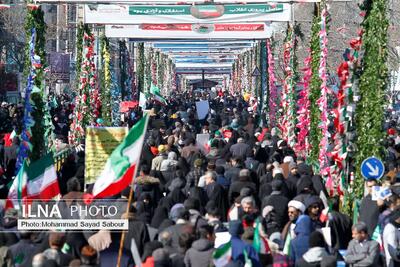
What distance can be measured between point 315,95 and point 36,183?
15203 mm

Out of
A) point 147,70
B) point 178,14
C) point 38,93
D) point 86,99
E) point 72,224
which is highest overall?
point 178,14

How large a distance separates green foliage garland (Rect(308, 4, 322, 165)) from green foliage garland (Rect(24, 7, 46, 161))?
21.0ft

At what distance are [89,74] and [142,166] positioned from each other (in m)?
18.0

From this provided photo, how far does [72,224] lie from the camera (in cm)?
1633

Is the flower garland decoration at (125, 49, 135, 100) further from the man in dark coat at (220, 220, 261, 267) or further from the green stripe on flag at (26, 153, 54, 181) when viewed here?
the man in dark coat at (220, 220, 261, 267)

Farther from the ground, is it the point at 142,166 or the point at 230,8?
the point at 230,8

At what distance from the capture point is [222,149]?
2814 cm

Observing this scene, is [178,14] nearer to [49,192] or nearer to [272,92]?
[272,92]

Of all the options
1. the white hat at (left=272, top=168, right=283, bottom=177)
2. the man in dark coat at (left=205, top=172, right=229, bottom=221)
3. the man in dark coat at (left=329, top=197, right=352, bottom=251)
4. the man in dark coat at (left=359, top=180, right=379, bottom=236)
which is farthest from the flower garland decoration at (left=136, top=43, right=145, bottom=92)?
the man in dark coat at (left=329, top=197, right=352, bottom=251)

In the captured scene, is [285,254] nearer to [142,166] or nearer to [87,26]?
[142,166]

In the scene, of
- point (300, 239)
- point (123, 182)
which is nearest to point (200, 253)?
point (123, 182)

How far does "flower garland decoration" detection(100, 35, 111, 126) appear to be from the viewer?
45.3 meters

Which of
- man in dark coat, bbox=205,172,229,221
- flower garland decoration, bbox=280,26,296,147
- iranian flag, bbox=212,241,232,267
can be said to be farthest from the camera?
flower garland decoration, bbox=280,26,296,147

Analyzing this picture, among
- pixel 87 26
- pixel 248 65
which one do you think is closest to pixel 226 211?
pixel 87 26
